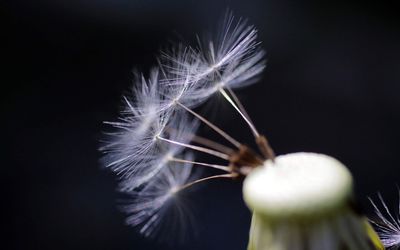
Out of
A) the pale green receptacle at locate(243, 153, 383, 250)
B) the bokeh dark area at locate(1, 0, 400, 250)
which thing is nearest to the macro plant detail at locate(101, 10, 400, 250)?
the pale green receptacle at locate(243, 153, 383, 250)

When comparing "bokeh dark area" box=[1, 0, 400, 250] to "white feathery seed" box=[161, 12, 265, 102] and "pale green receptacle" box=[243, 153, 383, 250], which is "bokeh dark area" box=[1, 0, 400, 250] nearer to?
"white feathery seed" box=[161, 12, 265, 102]

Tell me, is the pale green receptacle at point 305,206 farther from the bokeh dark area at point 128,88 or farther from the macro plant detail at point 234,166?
the bokeh dark area at point 128,88

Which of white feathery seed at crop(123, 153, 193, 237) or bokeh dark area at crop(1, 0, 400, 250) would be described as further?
bokeh dark area at crop(1, 0, 400, 250)

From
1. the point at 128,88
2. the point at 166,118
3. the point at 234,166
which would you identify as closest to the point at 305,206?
the point at 234,166

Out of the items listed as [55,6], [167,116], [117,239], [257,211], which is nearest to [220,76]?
[167,116]

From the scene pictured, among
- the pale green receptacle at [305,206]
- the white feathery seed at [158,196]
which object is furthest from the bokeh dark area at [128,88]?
the pale green receptacle at [305,206]

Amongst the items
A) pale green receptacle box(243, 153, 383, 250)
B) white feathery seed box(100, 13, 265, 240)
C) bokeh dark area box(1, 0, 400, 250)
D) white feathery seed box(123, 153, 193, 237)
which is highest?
bokeh dark area box(1, 0, 400, 250)

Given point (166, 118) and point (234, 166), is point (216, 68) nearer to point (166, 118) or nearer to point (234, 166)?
point (166, 118)
